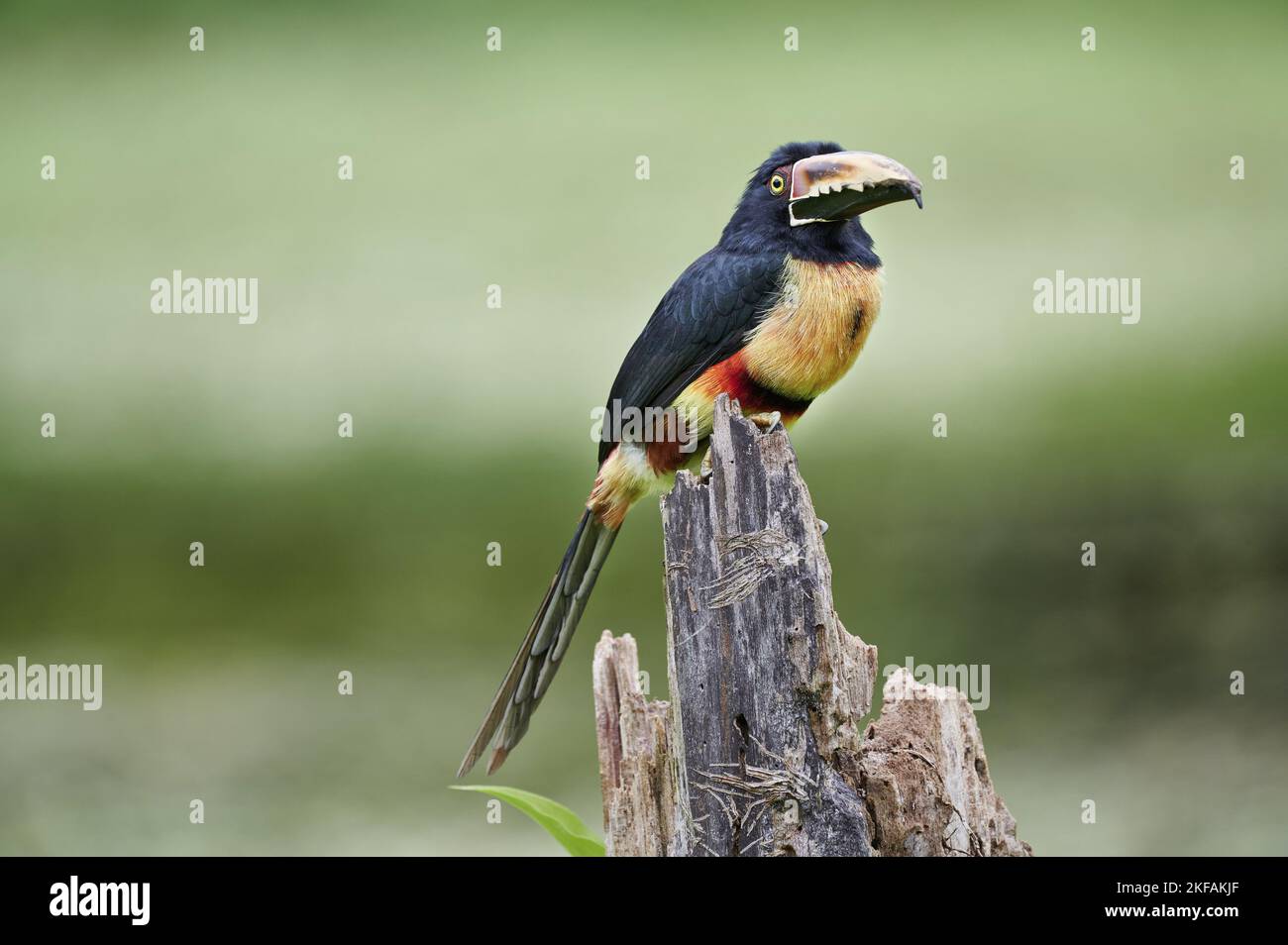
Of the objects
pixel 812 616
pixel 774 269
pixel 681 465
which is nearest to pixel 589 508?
pixel 681 465

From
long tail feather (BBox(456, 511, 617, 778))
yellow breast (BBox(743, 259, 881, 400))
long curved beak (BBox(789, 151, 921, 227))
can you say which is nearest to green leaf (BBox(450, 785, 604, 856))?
long tail feather (BBox(456, 511, 617, 778))

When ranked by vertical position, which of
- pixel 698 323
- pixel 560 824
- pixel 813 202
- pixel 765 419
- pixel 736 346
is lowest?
pixel 560 824

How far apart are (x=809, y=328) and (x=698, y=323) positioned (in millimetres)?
467

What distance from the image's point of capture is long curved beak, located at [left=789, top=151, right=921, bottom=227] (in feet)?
15.3

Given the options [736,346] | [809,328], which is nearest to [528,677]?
[736,346]

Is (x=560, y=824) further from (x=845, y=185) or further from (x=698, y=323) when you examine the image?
(x=845, y=185)

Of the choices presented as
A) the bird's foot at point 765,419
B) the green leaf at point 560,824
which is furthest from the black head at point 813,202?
the green leaf at point 560,824

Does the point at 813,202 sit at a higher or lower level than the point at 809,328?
higher

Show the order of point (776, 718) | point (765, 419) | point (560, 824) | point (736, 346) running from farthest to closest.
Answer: point (736, 346) → point (765, 419) → point (560, 824) → point (776, 718)

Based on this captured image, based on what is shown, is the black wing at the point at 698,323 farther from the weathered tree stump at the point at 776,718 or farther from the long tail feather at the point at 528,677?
the weathered tree stump at the point at 776,718

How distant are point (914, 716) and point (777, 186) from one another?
2283mm

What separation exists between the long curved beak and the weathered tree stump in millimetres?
1222

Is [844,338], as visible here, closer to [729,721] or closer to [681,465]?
[681,465]

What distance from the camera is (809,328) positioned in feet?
16.4
